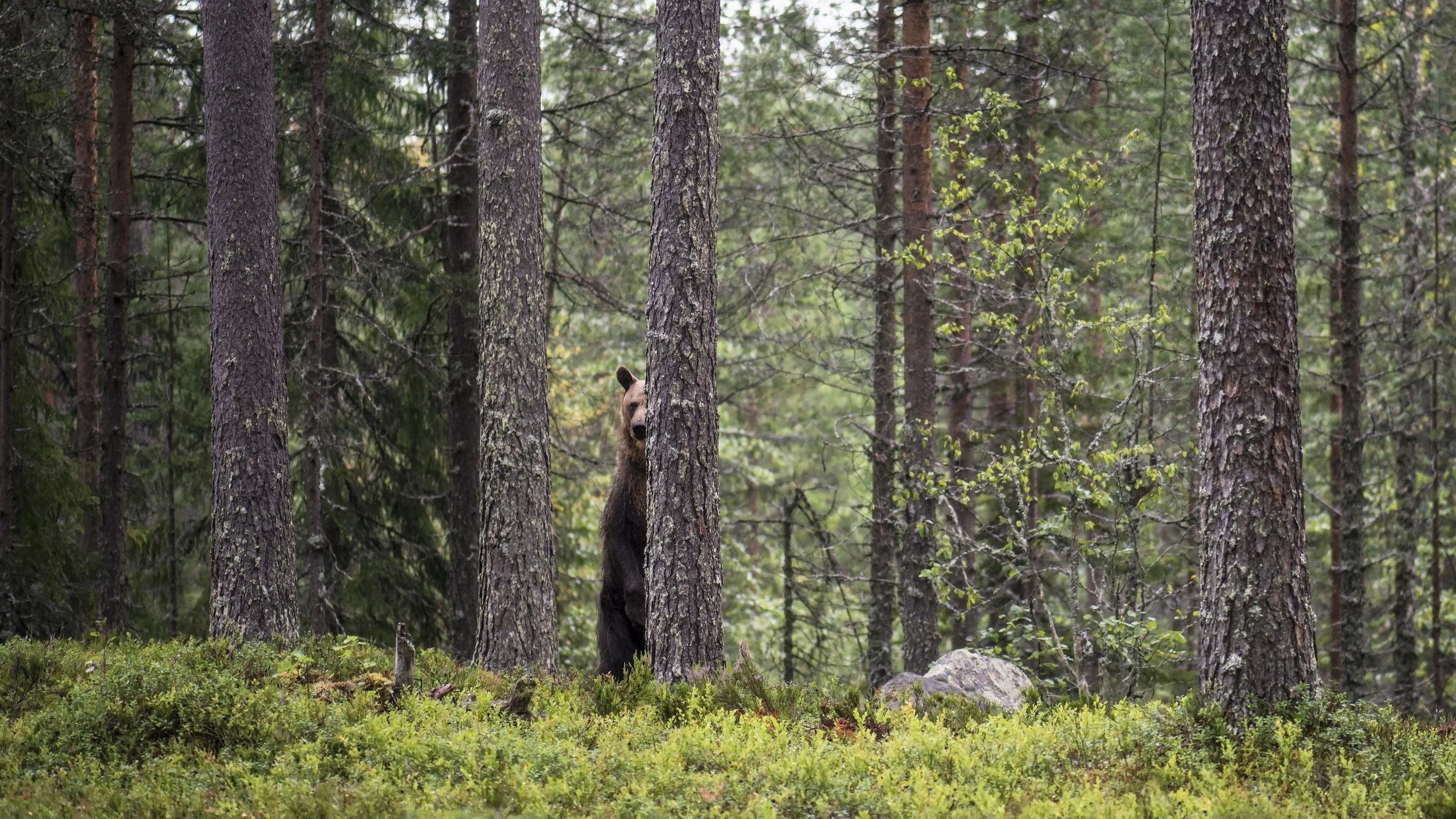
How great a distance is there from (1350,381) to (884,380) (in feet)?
18.8

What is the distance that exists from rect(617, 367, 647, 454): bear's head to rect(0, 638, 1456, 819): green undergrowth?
2.76 m

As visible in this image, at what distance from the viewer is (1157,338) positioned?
11227 millimetres

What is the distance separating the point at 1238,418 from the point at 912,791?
3.06 m

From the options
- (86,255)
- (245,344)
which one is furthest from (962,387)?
(86,255)

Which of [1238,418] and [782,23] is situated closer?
[1238,418]

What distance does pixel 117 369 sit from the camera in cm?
1324

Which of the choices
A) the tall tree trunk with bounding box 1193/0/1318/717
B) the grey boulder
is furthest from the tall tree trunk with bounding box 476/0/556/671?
the tall tree trunk with bounding box 1193/0/1318/717

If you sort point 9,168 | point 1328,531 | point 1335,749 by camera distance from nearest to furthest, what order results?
point 1335,749 < point 9,168 < point 1328,531

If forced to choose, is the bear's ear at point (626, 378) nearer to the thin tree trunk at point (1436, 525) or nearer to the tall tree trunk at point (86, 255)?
the tall tree trunk at point (86, 255)

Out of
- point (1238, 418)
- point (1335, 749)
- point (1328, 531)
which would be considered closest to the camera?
point (1335, 749)

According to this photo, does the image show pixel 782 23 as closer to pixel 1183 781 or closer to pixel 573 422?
pixel 573 422

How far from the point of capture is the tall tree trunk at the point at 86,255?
14797mm

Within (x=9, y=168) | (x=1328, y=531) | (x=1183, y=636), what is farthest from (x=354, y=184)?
(x=1328, y=531)

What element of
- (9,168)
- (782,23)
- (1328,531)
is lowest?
(1328,531)
